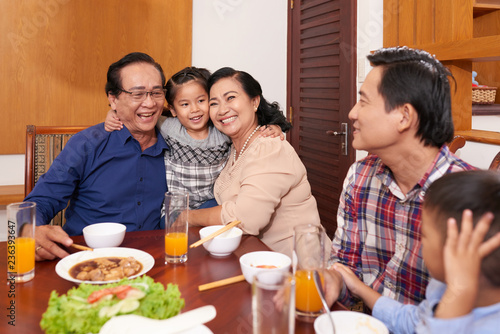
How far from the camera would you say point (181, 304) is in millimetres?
859

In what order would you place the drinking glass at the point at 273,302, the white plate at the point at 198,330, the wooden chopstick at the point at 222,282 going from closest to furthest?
the drinking glass at the point at 273,302 → the white plate at the point at 198,330 → the wooden chopstick at the point at 222,282

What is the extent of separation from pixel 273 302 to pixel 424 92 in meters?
0.75

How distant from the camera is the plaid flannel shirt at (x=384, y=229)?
3.90 feet

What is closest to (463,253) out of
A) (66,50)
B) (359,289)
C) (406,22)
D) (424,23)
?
(359,289)

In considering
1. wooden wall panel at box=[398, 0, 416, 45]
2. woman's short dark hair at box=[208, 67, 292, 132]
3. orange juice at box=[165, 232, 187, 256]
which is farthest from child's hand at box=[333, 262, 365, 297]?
wooden wall panel at box=[398, 0, 416, 45]

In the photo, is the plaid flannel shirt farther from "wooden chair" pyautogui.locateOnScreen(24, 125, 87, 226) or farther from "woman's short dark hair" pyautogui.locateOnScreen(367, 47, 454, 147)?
"wooden chair" pyautogui.locateOnScreen(24, 125, 87, 226)

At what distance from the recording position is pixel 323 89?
11.1 feet

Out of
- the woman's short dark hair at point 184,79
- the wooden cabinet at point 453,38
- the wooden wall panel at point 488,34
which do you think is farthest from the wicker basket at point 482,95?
the woman's short dark hair at point 184,79

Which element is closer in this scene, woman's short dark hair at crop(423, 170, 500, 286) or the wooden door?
woman's short dark hair at crop(423, 170, 500, 286)

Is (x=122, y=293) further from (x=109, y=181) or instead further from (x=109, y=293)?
(x=109, y=181)

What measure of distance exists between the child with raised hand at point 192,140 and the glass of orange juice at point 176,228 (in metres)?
0.64

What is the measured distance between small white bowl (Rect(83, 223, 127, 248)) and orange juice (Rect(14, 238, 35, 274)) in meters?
0.20

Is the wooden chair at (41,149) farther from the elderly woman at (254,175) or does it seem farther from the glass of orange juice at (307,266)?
the glass of orange juice at (307,266)

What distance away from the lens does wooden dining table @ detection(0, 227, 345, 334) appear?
910 mm
